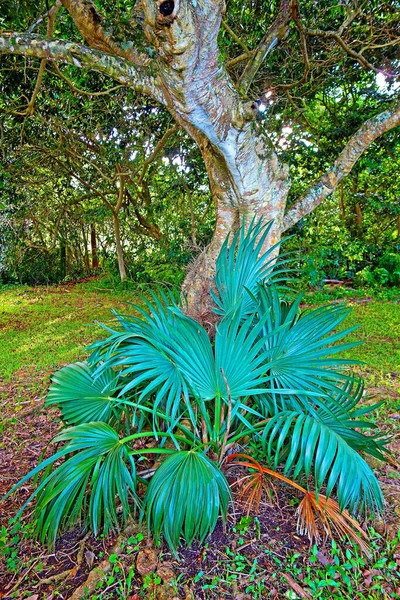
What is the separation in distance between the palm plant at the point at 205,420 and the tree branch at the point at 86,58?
4.38 feet

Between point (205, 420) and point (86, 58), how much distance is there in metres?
2.44

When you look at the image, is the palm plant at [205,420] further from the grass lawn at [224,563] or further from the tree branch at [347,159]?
the tree branch at [347,159]

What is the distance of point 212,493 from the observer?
1.52 meters

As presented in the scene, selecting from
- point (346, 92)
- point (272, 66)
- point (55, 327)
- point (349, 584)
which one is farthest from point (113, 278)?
point (349, 584)

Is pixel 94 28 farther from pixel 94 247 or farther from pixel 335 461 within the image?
pixel 94 247

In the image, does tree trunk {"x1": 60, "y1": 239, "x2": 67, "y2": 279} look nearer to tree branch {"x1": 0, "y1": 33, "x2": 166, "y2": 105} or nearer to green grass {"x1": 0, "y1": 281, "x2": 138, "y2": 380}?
green grass {"x1": 0, "y1": 281, "x2": 138, "y2": 380}

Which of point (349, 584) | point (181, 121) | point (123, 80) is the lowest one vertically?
point (349, 584)

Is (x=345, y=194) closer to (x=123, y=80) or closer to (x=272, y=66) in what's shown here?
(x=272, y=66)

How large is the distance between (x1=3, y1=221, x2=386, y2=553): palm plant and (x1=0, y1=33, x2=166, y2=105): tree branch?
1334 millimetres

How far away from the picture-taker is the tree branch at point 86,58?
2432mm

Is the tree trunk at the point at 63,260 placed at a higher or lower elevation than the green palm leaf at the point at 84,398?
higher

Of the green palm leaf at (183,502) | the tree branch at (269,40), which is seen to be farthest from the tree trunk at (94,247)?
the green palm leaf at (183,502)

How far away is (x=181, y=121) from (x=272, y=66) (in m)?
4.05

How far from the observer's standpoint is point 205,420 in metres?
1.82
